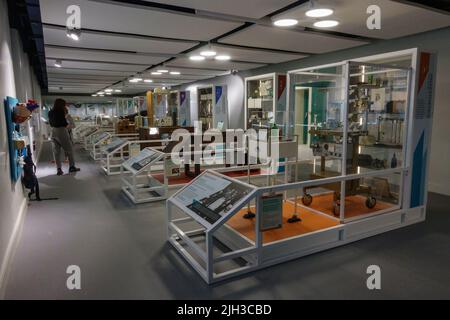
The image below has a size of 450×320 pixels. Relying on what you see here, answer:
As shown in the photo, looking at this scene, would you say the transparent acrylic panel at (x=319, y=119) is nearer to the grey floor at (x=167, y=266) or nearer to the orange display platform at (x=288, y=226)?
the orange display platform at (x=288, y=226)

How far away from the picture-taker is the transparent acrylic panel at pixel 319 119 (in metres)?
4.14

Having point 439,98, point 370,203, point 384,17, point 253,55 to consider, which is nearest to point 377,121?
point 370,203

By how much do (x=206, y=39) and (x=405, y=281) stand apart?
4.62m

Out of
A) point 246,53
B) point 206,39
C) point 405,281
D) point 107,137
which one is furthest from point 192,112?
point 405,281

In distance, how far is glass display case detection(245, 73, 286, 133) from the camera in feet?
22.1

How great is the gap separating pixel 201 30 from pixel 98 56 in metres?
3.26

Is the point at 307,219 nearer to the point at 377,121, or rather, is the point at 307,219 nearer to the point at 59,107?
the point at 377,121

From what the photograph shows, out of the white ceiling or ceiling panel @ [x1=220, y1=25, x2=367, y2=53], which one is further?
ceiling panel @ [x1=220, y1=25, x2=367, y2=53]

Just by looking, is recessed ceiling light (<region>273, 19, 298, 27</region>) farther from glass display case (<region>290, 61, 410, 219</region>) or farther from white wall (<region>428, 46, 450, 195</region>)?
white wall (<region>428, 46, 450, 195</region>)

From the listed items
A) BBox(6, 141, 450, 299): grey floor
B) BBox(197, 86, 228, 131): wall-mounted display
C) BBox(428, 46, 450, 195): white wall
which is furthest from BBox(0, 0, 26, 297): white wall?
BBox(428, 46, 450, 195): white wall

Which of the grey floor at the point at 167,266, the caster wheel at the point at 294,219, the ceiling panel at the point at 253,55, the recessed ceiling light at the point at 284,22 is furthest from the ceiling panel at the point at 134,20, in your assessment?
the caster wheel at the point at 294,219

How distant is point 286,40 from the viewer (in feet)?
18.8

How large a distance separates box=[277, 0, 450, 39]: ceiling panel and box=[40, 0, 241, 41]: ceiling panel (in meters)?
1.20
